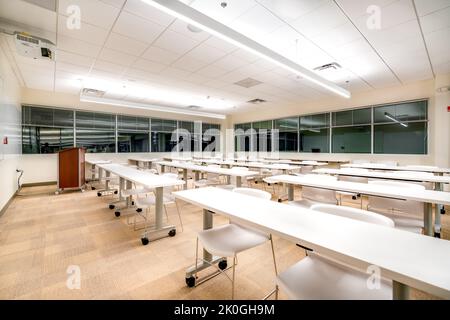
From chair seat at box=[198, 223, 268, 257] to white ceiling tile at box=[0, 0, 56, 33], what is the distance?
11.2 feet

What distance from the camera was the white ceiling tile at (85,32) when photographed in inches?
Result: 118

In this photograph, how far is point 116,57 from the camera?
407cm

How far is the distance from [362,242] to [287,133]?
27.1 ft

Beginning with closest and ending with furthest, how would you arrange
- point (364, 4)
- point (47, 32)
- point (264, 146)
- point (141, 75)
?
point (364, 4)
point (47, 32)
point (141, 75)
point (264, 146)

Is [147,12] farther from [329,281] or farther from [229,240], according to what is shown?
[329,281]

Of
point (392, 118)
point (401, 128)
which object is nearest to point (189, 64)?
point (392, 118)

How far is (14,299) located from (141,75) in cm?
457

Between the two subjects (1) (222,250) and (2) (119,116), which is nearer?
(1) (222,250)

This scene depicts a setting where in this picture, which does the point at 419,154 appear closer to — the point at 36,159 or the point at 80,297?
the point at 80,297

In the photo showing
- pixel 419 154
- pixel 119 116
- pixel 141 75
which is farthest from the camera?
pixel 119 116

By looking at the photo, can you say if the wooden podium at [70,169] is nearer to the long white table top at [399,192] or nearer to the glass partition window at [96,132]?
the glass partition window at [96,132]

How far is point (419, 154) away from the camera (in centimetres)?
570

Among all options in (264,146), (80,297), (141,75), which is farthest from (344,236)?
(264,146)

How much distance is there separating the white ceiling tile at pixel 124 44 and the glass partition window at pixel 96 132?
484 centimetres
